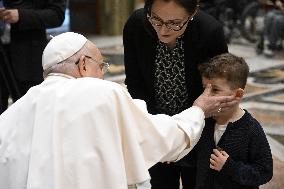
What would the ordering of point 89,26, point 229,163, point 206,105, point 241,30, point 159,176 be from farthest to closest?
point 89,26, point 241,30, point 159,176, point 229,163, point 206,105

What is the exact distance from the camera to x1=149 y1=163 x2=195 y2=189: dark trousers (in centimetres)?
294

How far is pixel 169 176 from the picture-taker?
9.73ft

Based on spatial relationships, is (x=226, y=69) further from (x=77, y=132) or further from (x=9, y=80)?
(x=9, y=80)

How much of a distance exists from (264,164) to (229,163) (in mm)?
169

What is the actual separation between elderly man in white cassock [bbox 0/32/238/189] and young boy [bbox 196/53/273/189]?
1.62 ft

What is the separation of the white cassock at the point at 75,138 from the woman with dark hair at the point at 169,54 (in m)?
0.53

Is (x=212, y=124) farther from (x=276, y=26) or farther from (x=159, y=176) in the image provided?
(x=276, y=26)

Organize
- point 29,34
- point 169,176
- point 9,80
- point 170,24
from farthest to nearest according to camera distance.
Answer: point 9,80
point 29,34
point 169,176
point 170,24

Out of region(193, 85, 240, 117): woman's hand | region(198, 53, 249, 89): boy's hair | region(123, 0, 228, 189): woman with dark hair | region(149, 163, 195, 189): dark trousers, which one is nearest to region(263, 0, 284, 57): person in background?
region(149, 163, 195, 189): dark trousers

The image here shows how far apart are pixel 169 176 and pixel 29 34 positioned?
1.56 metres

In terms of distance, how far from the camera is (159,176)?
2.96 m

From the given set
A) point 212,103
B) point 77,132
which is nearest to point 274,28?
point 212,103

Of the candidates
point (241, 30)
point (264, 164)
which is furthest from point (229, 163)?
point (241, 30)

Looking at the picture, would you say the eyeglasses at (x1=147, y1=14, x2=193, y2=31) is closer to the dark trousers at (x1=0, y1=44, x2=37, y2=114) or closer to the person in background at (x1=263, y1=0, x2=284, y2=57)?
the dark trousers at (x1=0, y1=44, x2=37, y2=114)
